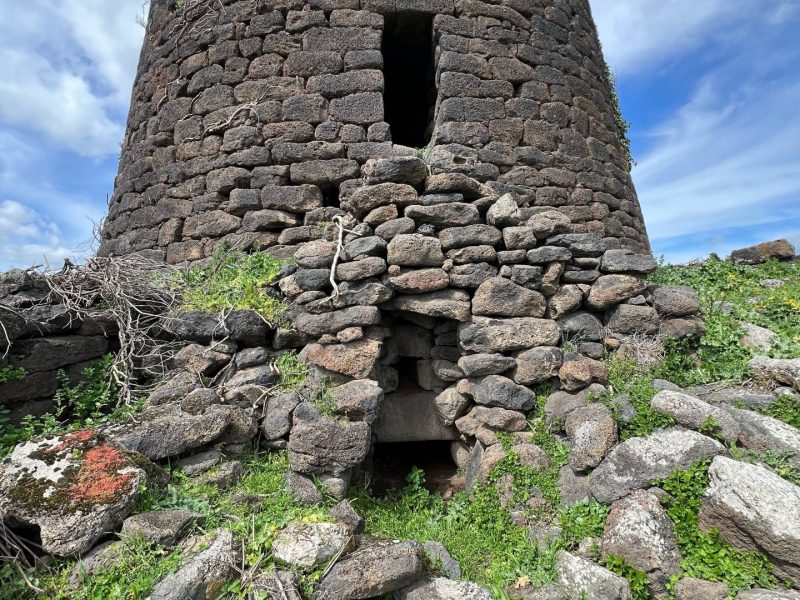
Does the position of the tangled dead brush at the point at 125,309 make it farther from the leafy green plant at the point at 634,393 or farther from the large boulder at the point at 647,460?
the leafy green plant at the point at 634,393

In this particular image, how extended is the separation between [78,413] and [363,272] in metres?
2.33

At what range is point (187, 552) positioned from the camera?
7.79 ft

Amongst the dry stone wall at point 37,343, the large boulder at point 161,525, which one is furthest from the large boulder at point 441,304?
the dry stone wall at point 37,343

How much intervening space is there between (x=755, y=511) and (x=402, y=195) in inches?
116

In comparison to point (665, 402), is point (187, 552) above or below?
below

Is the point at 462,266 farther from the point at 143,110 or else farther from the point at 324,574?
the point at 143,110

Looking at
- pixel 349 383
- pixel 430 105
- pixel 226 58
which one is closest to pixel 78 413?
pixel 349 383

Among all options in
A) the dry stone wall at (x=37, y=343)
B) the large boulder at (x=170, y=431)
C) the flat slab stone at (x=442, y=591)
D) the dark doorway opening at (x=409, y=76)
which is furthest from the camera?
the dark doorway opening at (x=409, y=76)

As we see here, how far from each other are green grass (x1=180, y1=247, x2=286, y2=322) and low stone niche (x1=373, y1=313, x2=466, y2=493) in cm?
105

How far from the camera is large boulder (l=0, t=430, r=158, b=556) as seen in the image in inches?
91.4

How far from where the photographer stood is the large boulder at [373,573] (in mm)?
2305

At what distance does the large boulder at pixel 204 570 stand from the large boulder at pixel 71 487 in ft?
1.52

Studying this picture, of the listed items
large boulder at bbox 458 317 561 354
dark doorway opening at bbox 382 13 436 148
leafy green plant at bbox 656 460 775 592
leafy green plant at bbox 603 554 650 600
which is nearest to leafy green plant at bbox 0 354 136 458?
large boulder at bbox 458 317 561 354

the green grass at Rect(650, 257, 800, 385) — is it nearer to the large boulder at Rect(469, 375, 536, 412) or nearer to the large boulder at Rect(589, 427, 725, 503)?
the large boulder at Rect(589, 427, 725, 503)
